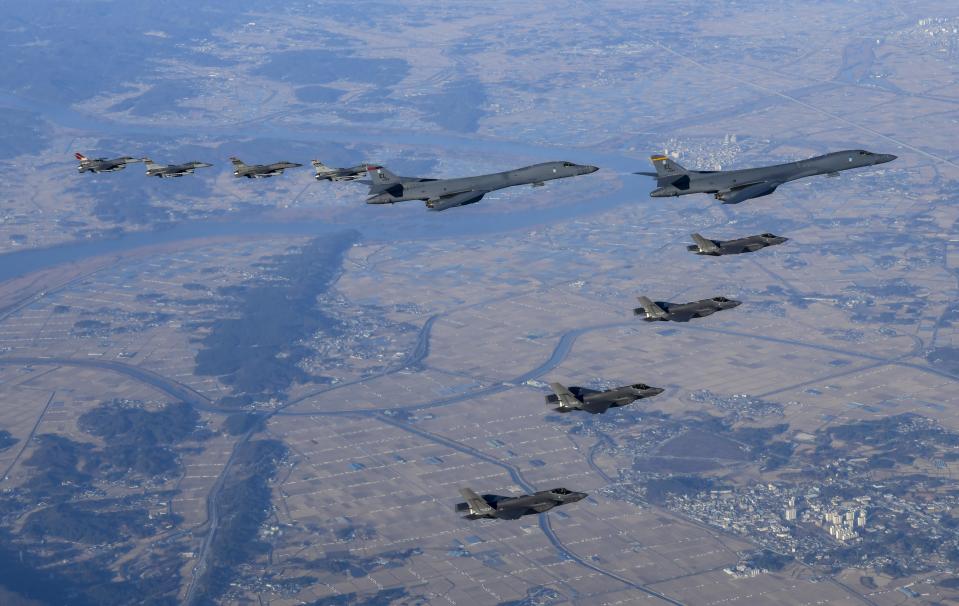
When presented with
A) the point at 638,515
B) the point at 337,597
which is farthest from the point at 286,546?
the point at 638,515

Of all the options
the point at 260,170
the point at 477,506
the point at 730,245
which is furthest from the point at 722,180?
the point at 260,170

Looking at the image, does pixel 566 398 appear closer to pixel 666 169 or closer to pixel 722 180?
pixel 666 169

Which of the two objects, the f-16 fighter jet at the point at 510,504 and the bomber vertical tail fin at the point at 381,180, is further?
the bomber vertical tail fin at the point at 381,180

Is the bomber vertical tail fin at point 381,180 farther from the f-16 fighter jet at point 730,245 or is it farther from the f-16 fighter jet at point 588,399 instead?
the f-16 fighter jet at point 588,399

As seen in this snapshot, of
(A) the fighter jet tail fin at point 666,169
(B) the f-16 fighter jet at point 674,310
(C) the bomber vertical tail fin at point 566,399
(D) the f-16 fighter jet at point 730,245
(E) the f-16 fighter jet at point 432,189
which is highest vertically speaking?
(A) the fighter jet tail fin at point 666,169

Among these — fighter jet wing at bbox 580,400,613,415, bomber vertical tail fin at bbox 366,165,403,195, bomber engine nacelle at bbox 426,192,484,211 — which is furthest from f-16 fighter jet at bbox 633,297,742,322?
bomber vertical tail fin at bbox 366,165,403,195

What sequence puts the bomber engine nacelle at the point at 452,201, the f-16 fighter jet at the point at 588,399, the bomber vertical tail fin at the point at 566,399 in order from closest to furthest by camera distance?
1. the bomber vertical tail fin at the point at 566,399
2. the f-16 fighter jet at the point at 588,399
3. the bomber engine nacelle at the point at 452,201

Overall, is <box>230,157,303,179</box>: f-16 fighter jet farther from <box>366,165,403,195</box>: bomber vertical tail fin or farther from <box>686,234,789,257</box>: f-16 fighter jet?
<box>686,234,789,257</box>: f-16 fighter jet

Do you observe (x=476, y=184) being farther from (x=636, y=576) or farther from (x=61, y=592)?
(x=61, y=592)

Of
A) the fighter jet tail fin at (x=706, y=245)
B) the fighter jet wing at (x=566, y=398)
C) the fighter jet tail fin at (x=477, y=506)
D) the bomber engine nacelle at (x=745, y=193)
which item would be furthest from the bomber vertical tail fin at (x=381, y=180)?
the fighter jet tail fin at (x=477, y=506)
